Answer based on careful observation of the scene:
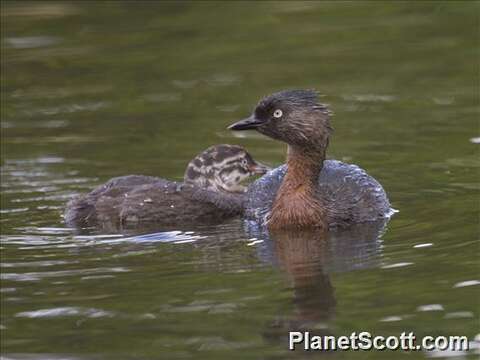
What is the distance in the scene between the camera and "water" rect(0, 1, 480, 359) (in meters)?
8.23

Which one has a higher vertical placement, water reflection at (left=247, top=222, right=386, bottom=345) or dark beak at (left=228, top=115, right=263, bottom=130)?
dark beak at (left=228, top=115, right=263, bottom=130)

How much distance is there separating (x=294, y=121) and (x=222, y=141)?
2.43m

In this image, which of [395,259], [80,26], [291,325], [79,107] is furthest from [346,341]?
[80,26]

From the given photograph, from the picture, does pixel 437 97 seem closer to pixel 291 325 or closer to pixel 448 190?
pixel 448 190

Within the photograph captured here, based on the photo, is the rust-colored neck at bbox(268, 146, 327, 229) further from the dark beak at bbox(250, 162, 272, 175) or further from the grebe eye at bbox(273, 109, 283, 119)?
the dark beak at bbox(250, 162, 272, 175)

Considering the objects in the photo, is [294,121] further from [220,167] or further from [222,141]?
[222,141]

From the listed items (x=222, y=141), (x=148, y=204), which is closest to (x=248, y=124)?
(x=148, y=204)

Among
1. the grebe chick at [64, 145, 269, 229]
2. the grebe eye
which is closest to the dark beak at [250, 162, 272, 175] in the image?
the grebe chick at [64, 145, 269, 229]

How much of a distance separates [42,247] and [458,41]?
6.48m

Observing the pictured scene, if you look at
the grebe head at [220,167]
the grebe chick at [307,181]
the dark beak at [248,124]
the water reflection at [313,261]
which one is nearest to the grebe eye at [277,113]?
the grebe chick at [307,181]

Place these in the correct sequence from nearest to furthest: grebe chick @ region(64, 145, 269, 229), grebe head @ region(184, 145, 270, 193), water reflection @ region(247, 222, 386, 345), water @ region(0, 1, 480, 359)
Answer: water reflection @ region(247, 222, 386, 345) < water @ region(0, 1, 480, 359) < grebe chick @ region(64, 145, 269, 229) < grebe head @ region(184, 145, 270, 193)

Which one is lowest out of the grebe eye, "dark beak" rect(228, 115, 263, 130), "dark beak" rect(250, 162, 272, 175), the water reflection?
the water reflection

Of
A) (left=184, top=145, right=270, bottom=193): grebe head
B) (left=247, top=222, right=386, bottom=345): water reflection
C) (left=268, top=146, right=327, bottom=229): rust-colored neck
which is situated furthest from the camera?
(left=184, top=145, right=270, bottom=193): grebe head

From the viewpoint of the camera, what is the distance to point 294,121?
35.8 ft
